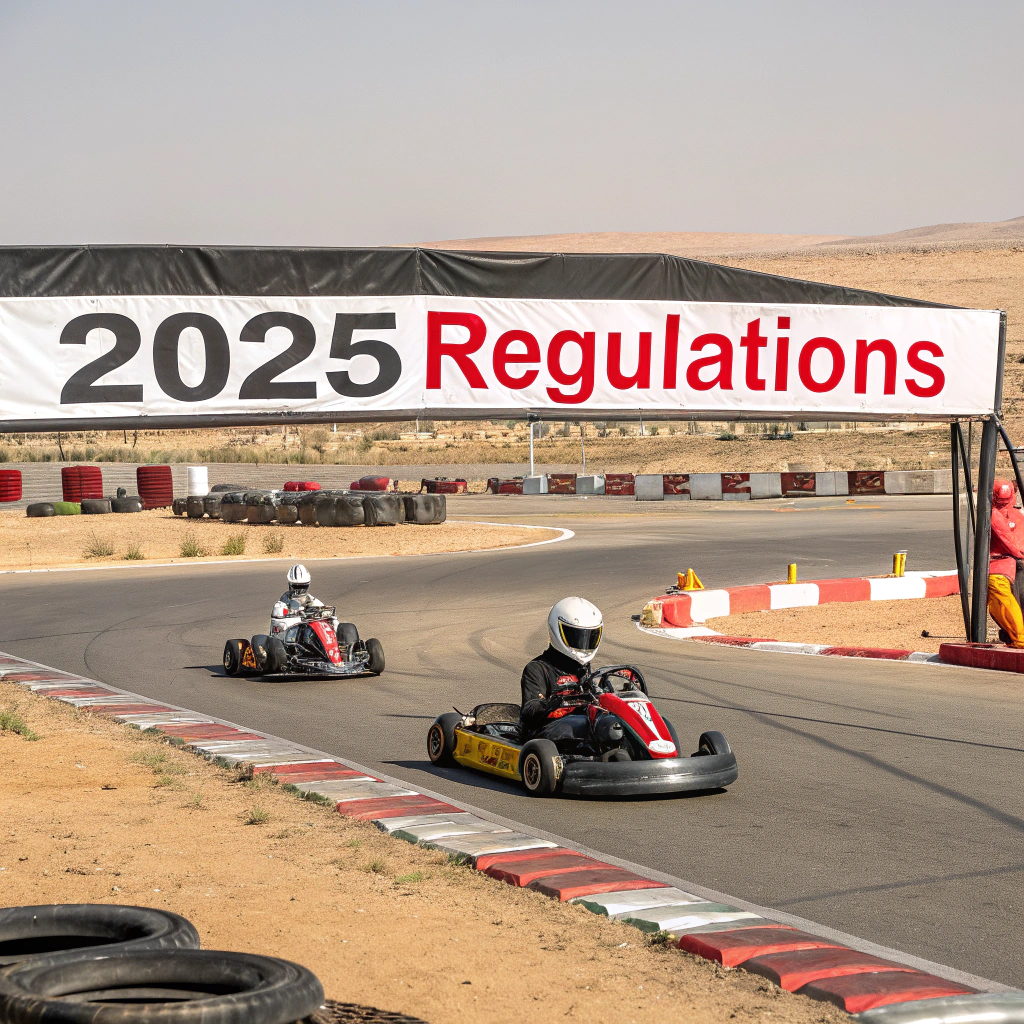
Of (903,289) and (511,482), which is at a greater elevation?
(903,289)

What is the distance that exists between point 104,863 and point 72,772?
2207 mm

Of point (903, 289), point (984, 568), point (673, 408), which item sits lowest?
point (984, 568)

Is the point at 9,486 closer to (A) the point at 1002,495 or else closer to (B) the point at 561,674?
(A) the point at 1002,495

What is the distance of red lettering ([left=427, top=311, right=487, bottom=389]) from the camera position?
8.59m

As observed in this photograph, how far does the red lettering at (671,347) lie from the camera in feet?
30.2

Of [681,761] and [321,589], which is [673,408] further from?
[321,589]

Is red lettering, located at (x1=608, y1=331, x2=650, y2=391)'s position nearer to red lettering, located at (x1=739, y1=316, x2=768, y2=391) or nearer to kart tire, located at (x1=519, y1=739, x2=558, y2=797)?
red lettering, located at (x1=739, y1=316, x2=768, y2=391)

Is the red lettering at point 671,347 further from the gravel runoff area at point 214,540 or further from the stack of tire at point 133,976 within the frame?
the gravel runoff area at point 214,540

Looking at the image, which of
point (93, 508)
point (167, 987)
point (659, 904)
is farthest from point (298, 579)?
point (93, 508)

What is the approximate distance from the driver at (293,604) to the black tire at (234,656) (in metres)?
0.37

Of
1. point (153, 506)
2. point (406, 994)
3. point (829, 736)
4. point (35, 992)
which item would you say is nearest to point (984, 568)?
point (829, 736)

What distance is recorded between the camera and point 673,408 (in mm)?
9125

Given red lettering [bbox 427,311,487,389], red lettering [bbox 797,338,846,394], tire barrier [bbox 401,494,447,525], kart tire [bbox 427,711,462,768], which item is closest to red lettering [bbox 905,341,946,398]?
red lettering [bbox 797,338,846,394]

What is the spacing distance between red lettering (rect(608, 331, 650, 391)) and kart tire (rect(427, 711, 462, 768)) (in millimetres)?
2533
